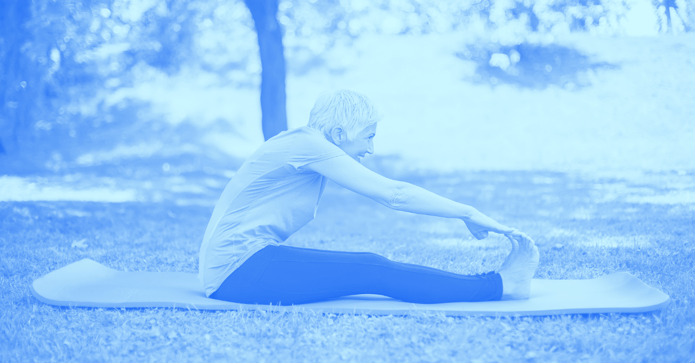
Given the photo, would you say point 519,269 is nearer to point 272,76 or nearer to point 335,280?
point 335,280

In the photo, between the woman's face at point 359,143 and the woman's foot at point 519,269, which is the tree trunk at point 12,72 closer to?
the woman's face at point 359,143

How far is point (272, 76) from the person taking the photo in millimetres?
11414

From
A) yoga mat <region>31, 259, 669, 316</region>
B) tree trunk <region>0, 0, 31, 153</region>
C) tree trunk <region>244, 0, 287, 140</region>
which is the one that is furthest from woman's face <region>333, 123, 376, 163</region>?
tree trunk <region>0, 0, 31, 153</region>

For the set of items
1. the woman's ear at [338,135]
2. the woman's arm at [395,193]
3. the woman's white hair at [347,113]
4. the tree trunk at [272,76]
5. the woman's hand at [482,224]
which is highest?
the tree trunk at [272,76]

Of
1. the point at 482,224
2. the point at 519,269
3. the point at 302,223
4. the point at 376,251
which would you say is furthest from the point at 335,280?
the point at 376,251

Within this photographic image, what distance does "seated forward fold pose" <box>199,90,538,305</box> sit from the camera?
3322 mm

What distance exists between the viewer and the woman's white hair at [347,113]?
3376mm

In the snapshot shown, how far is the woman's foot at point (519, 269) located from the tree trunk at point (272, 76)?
7.99 meters

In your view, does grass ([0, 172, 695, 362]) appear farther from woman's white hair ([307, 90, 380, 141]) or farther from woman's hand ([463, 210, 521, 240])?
woman's white hair ([307, 90, 380, 141])

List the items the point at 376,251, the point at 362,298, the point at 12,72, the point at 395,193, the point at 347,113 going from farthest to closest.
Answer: the point at 12,72
the point at 376,251
the point at 362,298
the point at 347,113
the point at 395,193

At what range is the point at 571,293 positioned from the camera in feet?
12.5

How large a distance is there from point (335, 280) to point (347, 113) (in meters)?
0.88

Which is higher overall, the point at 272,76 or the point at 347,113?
the point at 272,76

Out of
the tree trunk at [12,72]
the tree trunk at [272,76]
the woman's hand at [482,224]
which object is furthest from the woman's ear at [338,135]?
the tree trunk at [12,72]
